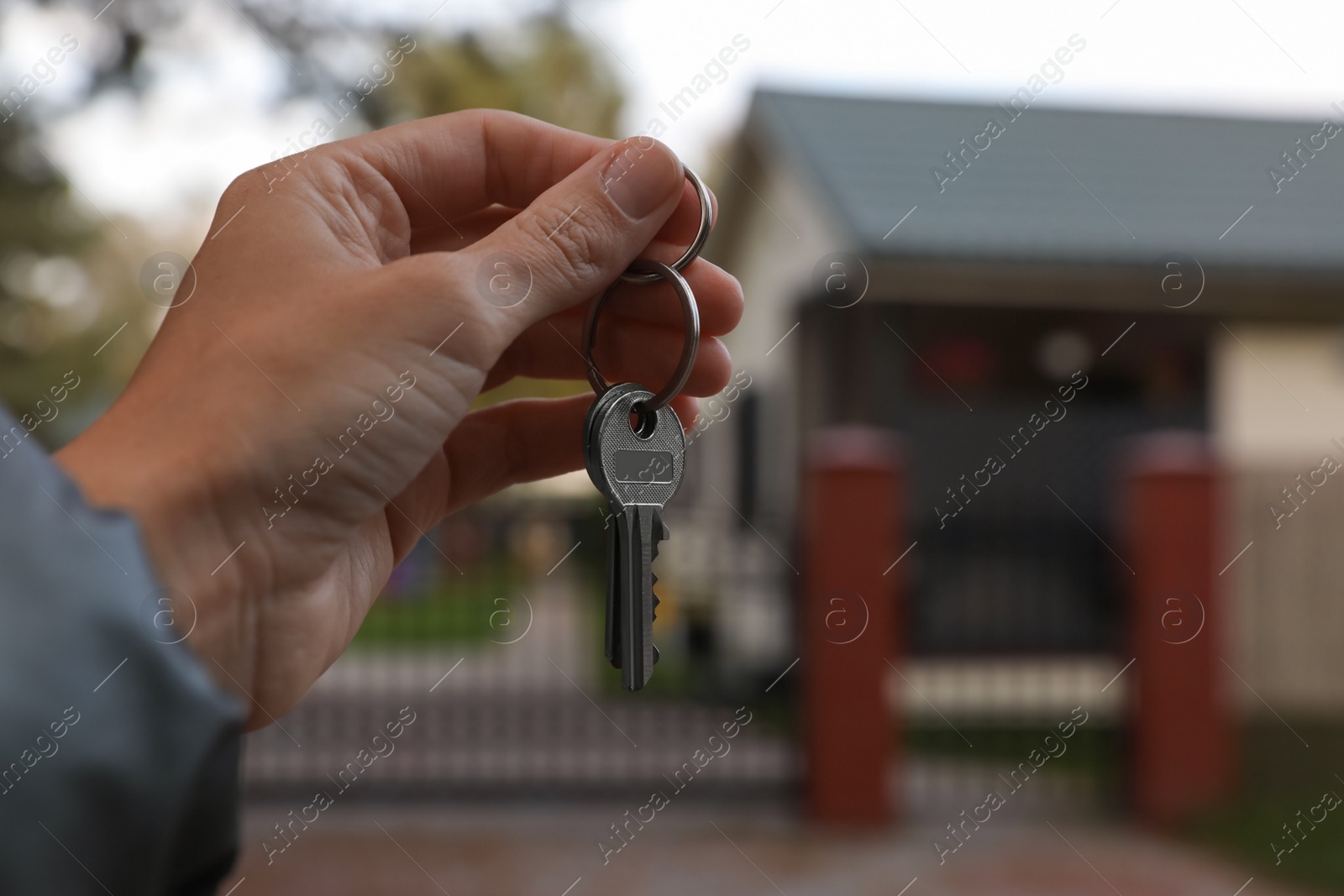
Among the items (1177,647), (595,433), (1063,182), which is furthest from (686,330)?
(1063,182)

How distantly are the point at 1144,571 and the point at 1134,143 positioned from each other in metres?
5.81

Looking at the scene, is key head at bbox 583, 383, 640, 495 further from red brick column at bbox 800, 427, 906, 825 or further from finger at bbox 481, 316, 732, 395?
red brick column at bbox 800, 427, 906, 825

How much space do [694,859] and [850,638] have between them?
4.62ft

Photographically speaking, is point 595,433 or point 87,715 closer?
point 87,715

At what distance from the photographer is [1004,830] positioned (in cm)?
593

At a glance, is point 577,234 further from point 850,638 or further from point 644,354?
point 850,638

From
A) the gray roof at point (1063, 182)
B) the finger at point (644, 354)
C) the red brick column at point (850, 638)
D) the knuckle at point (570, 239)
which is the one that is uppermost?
the knuckle at point (570, 239)

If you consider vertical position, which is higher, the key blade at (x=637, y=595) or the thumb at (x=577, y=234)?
the thumb at (x=577, y=234)

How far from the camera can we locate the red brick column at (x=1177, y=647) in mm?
6027

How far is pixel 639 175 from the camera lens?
3.70ft

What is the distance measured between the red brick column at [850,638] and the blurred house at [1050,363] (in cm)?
60

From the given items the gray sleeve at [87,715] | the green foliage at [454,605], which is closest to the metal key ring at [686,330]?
the gray sleeve at [87,715]

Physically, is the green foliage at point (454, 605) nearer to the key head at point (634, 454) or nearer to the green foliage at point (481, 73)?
the green foliage at point (481, 73)

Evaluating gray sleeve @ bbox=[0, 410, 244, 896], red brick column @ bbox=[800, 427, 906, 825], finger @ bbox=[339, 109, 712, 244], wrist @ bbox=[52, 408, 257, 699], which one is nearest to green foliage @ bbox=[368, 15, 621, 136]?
red brick column @ bbox=[800, 427, 906, 825]
